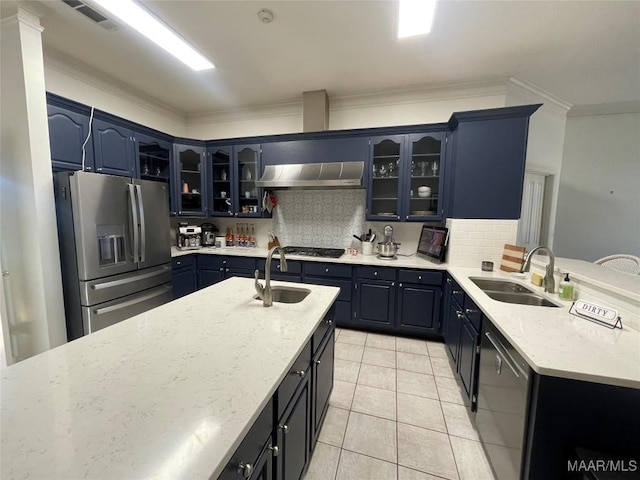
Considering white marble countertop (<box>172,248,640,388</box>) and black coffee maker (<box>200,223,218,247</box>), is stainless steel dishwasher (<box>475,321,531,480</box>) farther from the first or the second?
black coffee maker (<box>200,223,218,247</box>)

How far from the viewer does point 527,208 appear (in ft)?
12.0

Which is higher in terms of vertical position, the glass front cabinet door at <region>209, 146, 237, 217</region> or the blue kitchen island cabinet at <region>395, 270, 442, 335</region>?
the glass front cabinet door at <region>209, 146, 237, 217</region>

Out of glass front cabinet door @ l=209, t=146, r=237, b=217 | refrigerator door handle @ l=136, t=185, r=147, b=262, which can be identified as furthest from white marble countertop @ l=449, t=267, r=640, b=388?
glass front cabinet door @ l=209, t=146, r=237, b=217

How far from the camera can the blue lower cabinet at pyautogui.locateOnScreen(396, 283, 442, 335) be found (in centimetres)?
288

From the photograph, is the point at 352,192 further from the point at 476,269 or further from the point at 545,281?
the point at 545,281

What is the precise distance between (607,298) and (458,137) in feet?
6.05

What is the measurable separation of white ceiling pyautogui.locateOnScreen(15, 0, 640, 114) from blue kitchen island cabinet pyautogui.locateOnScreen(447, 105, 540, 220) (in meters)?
0.61

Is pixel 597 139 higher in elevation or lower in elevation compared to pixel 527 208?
higher

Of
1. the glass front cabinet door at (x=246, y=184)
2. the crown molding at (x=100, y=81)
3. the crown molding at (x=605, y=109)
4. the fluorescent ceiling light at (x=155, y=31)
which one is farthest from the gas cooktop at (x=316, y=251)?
the crown molding at (x=605, y=109)

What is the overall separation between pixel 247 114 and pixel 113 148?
6.00 ft

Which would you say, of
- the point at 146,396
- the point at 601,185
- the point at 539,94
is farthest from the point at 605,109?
the point at 146,396

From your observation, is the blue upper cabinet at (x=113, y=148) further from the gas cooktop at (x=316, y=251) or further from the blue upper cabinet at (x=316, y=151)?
the gas cooktop at (x=316, y=251)

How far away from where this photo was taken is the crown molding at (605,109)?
356 centimetres

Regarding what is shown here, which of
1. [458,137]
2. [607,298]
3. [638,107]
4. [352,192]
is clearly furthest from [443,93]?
[638,107]
